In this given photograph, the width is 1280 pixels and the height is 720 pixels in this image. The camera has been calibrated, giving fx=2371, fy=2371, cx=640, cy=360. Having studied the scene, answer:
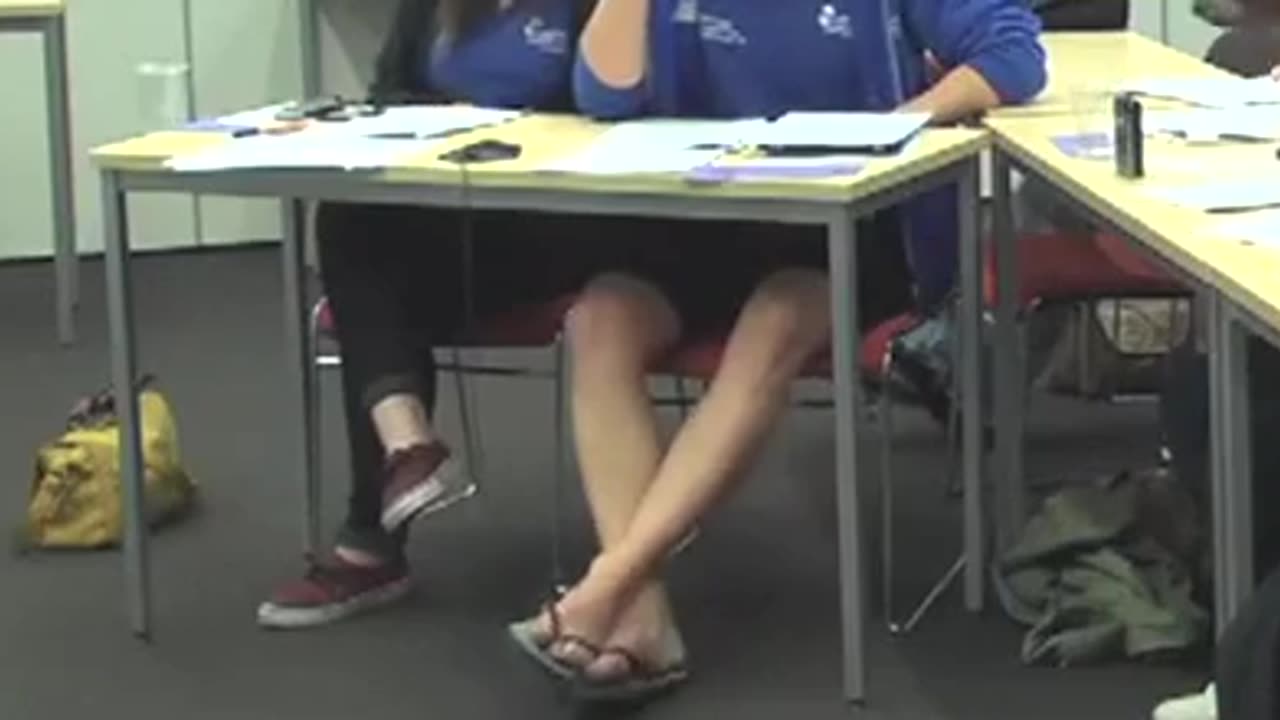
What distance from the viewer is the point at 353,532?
333 centimetres

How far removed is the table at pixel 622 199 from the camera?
A: 8.93ft

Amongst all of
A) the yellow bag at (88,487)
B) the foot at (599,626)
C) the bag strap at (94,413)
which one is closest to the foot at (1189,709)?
the foot at (599,626)

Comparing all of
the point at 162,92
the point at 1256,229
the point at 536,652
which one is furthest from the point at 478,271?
the point at 162,92

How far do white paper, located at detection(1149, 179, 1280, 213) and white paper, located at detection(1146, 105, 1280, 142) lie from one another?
13.0 inches

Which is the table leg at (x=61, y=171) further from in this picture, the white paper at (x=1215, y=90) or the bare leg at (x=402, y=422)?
the white paper at (x=1215, y=90)

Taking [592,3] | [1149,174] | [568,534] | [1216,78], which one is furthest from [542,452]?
[1149,174]

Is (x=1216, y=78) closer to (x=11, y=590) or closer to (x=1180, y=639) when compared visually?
(x=1180, y=639)

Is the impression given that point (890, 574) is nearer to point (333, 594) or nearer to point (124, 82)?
point (333, 594)

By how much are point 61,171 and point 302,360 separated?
191 centimetres

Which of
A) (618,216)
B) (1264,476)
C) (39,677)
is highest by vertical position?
(618,216)

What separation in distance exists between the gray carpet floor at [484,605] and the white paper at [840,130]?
1.55 ft

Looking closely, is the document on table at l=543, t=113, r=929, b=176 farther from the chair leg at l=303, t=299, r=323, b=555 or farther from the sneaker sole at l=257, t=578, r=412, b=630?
the sneaker sole at l=257, t=578, r=412, b=630

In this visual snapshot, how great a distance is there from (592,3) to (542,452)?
3.64ft

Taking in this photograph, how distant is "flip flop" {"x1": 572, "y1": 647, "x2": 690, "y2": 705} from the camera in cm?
287
